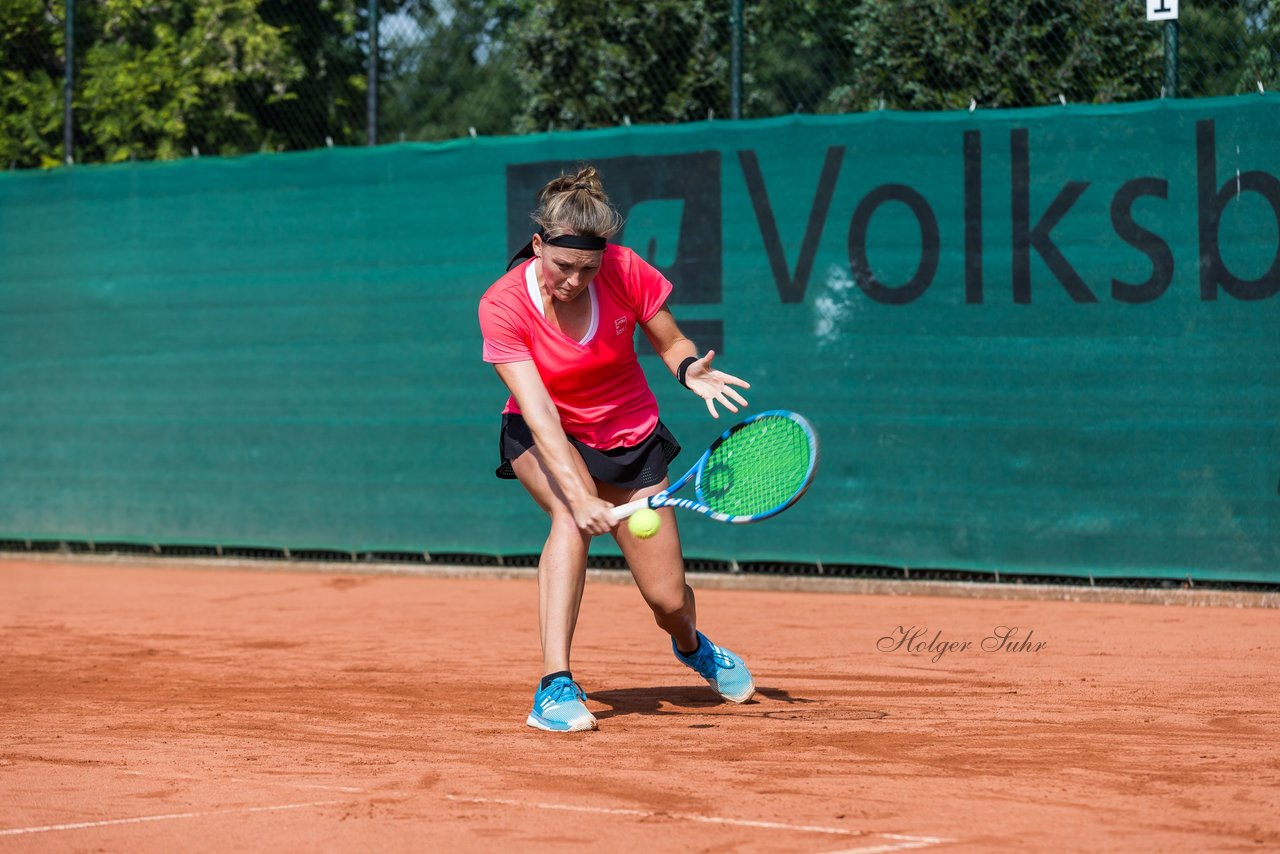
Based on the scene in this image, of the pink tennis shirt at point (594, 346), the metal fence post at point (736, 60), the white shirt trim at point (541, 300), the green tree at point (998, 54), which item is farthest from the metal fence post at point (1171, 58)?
the white shirt trim at point (541, 300)

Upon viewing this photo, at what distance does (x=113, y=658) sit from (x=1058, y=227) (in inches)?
170

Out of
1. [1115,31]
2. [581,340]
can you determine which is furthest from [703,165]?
[581,340]

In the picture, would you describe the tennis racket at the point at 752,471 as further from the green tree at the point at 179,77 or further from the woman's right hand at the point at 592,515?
the green tree at the point at 179,77

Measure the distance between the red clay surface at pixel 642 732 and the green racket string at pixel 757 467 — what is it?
0.63 meters

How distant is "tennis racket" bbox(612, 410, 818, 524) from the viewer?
4.27 m

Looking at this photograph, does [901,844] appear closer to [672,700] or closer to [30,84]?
[672,700]

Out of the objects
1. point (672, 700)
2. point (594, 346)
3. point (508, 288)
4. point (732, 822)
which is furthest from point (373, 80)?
point (732, 822)

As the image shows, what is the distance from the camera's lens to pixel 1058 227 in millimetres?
7004

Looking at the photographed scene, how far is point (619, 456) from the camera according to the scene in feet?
15.1

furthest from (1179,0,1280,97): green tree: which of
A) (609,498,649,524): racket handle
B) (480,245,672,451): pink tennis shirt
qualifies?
(609,498,649,524): racket handle

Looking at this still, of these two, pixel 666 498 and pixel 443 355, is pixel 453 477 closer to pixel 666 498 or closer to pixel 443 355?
pixel 443 355

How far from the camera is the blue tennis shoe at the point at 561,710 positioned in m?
4.38
